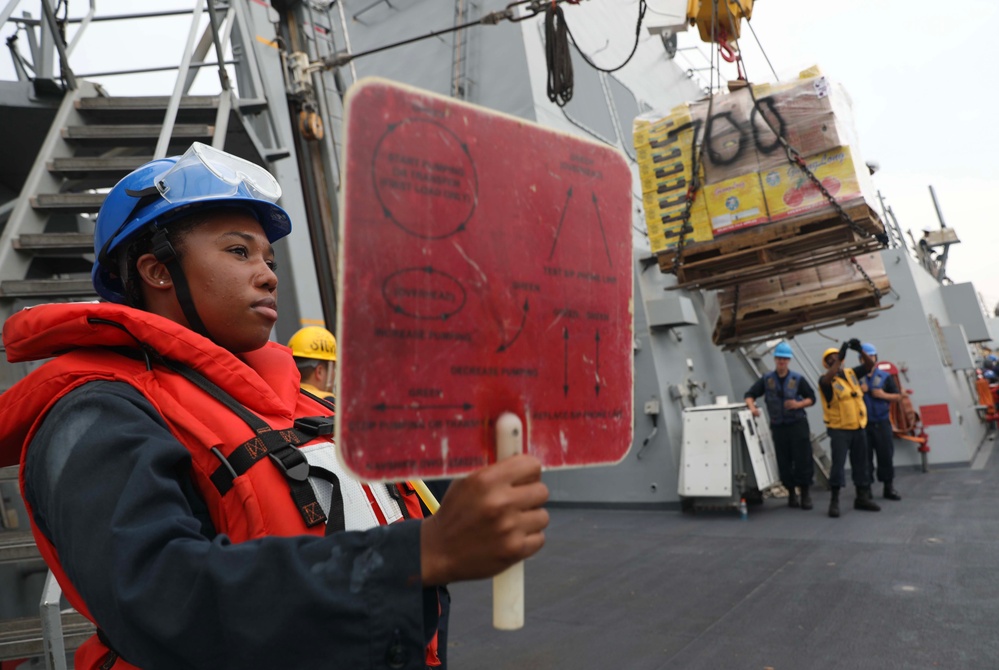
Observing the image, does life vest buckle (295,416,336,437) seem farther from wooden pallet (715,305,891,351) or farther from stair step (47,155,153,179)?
wooden pallet (715,305,891,351)

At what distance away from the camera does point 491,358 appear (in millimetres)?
976

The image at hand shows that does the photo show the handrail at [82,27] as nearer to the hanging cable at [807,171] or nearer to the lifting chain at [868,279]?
the hanging cable at [807,171]

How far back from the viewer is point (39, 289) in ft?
12.2

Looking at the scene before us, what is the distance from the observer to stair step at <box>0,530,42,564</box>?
8.56 feet

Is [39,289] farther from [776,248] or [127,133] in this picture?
[776,248]

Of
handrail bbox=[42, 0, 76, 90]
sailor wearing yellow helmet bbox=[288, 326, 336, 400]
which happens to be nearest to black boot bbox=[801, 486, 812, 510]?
sailor wearing yellow helmet bbox=[288, 326, 336, 400]

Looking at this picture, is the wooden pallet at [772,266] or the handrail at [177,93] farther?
the wooden pallet at [772,266]

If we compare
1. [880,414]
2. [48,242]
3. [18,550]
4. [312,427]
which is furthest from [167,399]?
[880,414]

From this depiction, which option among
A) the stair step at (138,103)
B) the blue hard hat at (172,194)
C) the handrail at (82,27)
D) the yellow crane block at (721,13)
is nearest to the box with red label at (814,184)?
the yellow crane block at (721,13)

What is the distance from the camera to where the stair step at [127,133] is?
15.2 feet

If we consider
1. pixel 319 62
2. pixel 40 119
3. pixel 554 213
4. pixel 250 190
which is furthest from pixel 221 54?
pixel 554 213

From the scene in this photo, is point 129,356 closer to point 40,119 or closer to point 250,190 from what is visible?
point 250,190

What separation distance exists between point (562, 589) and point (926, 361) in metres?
9.28

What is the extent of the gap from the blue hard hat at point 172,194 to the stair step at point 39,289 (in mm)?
2643
